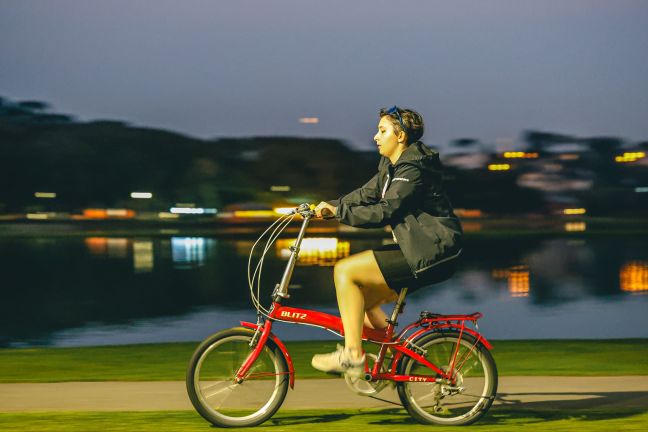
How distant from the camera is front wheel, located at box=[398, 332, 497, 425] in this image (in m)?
6.13

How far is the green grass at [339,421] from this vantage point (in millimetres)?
5957

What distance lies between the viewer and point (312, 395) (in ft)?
23.2

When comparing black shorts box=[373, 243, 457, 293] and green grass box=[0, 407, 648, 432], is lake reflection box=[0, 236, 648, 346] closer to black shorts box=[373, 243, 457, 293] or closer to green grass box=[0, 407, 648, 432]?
green grass box=[0, 407, 648, 432]

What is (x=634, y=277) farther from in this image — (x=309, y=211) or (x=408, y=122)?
Result: (x=309, y=211)

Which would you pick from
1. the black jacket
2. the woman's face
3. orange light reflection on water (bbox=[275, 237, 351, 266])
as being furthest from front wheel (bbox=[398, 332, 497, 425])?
orange light reflection on water (bbox=[275, 237, 351, 266])

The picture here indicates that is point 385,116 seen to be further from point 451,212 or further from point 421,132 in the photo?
point 451,212

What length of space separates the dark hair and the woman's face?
3 centimetres

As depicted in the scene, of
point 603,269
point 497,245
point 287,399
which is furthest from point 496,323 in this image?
point 497,245

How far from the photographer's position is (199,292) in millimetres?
22344

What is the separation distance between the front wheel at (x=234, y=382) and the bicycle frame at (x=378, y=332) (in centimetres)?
5

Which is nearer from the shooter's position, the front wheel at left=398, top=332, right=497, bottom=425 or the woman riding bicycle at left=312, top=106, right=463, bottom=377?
the woman riding bicycle at left=312, top=106, right=463, bottom=377

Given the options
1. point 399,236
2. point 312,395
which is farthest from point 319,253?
point 399,236

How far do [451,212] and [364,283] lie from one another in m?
0.68

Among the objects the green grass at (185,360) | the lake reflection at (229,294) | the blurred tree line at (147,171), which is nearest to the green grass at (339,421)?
the green grass at (185,360)
